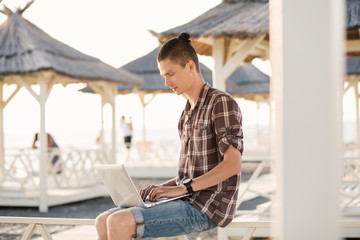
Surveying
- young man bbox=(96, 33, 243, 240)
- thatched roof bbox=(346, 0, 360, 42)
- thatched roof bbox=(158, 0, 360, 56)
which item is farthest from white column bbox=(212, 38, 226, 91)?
young man bbox=(96, 33, 243, 240)

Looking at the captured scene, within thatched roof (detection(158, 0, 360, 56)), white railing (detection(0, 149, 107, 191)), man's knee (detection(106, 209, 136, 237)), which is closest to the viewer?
man's knee (detection(106, 209, 136, 237))

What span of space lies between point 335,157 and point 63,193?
26.1 ft

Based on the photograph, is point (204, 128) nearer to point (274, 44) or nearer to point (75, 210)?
point (274, 44)

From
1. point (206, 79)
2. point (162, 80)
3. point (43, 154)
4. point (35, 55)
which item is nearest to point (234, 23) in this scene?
point (35, 55)

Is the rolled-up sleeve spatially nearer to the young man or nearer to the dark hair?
the young man

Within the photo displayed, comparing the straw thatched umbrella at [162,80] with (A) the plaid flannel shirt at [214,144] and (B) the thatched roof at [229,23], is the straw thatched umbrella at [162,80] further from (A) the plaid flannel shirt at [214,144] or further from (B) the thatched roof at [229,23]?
(A) the plaid flannel shirt at [214,144]

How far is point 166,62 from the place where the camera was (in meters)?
1.95

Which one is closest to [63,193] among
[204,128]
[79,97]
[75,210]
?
[75,210]

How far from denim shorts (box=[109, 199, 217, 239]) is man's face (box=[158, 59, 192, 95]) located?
41cm

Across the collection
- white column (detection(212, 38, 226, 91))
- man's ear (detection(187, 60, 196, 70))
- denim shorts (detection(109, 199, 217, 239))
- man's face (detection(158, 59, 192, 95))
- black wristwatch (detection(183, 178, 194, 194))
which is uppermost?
white column (detection(212, 38, 226, 91))

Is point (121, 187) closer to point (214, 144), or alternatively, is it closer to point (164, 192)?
point (164, 192)

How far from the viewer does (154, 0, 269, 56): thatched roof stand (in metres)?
6.06

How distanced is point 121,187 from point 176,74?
1.44 feet

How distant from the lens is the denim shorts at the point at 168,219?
1830mm
